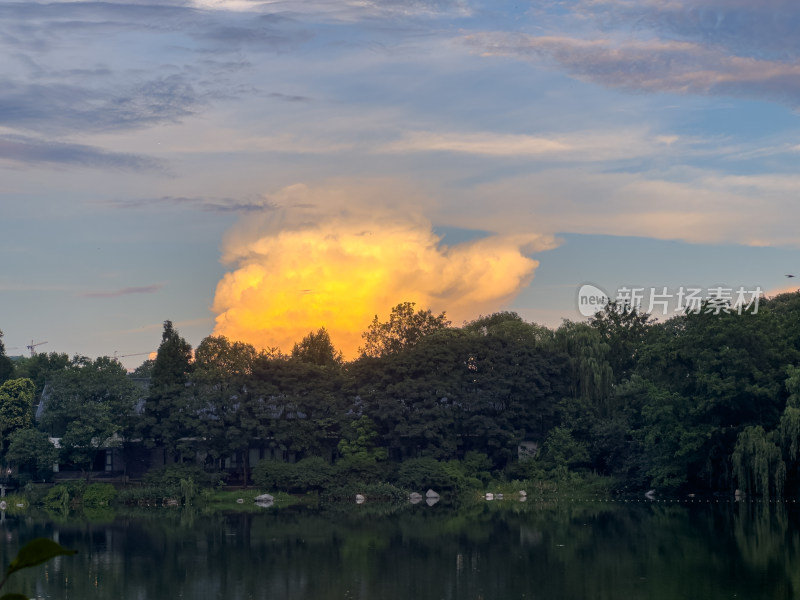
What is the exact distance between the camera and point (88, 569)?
995 inches

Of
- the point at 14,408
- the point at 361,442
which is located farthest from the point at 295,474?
the point at 14,408

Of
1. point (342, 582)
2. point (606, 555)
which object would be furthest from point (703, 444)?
point (342, 582)

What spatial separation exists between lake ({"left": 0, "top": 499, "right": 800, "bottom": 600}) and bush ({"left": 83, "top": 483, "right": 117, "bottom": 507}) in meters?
5.00

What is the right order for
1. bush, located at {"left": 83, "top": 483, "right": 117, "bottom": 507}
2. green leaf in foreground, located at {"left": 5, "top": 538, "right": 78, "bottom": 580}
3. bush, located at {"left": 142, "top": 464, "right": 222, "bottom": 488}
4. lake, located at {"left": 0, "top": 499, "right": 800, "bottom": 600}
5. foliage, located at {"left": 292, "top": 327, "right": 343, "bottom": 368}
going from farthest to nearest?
foliage, located at {"left": 292, "top": 327, "right": 343, "bottom": 368} < bush, located at {"left": 83, "top": 483, "right": 117, "bottom": 507} < bush, located at {"left": 142, "top": 464, "right": 222, "bottom": 488} < lake, located at {"left": 0, "top": 499, "right": 800, "bottom": 600} < green leaf in foreground, located at {"left": 5, "top": 538, "right": 78, "bottom": 580}

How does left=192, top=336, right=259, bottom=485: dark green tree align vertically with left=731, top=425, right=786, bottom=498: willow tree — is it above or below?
above

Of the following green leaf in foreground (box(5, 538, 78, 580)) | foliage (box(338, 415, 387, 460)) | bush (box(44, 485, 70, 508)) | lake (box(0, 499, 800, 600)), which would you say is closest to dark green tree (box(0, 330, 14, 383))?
bush (box(44, 485, 70, 508))

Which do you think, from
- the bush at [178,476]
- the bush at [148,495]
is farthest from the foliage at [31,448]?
the bush at [178,476]

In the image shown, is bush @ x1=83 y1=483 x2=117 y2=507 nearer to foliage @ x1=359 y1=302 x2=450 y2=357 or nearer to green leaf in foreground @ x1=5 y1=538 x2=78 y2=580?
foliage @ x1=359 y1=302 x2=450 y2=357

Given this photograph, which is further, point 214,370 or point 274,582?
point 214,370

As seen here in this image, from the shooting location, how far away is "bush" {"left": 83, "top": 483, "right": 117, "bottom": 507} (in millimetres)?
43344

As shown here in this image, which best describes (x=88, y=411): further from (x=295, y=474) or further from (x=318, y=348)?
(x=318, y=348)

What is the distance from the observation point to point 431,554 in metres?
26.0

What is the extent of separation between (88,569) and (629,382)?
27770mm

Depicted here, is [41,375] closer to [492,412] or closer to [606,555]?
[492,412]
